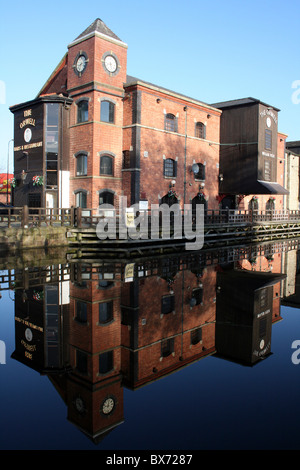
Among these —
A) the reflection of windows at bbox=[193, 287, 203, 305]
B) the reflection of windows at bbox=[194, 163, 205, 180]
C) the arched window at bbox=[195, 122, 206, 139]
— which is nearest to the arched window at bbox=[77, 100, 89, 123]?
the arched window at bbox=[195, 122, 206, 139]

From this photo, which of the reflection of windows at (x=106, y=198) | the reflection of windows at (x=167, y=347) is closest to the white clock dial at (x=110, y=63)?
the reflection of windows at (x=106, y=198)

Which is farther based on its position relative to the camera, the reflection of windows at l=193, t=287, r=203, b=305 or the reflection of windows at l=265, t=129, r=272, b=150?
the reflection of windows at l=265, t=129, r=272, b=150

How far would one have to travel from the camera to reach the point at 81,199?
81.3 ft

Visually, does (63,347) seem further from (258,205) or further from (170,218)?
(258,205)

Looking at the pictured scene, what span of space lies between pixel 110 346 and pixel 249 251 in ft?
55.1

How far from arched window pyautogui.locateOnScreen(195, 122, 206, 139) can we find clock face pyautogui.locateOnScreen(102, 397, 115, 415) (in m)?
25.8

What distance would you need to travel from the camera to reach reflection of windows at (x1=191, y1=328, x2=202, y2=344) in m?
7.94

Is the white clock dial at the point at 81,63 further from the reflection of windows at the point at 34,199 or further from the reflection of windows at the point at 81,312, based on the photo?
the reflection of windows at the point at 81,312

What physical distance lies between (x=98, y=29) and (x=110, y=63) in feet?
6.66

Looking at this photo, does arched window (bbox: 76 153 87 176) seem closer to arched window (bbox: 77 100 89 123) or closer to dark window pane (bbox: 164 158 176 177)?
arched window (bbox: 77 100 89 123)

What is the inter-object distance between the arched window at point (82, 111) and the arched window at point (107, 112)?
0.97 metres

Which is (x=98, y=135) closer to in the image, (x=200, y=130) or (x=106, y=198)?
(x=106, y=198)

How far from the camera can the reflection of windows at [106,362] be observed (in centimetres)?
650

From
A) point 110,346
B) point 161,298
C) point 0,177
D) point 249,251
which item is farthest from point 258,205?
point 0,177
